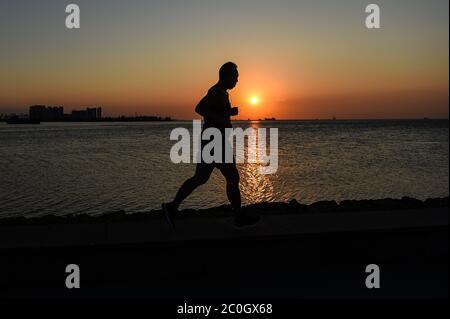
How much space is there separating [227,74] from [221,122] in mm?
538

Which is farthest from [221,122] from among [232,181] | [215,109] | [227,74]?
[232,181]

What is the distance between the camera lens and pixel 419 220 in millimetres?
4715

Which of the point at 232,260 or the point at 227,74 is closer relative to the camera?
the point at 232,260

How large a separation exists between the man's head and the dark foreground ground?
1.56 metres

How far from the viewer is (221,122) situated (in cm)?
487

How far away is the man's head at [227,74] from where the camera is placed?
4953 mm

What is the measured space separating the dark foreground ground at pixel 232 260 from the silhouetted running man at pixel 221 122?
0.78 feet

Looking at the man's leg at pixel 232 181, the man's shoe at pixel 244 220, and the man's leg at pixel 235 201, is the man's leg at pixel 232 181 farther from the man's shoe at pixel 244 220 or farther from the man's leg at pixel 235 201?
the man's shoe at pixel 244 220

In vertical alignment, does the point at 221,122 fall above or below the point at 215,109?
below

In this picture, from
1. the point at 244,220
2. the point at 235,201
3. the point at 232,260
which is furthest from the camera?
the point at 235,201

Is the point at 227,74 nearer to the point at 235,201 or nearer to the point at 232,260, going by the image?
the point at 235,201

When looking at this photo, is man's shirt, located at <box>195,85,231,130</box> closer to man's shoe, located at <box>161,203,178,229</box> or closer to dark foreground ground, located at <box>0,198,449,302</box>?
man's shoe, located at <box>161,203,178,229</box>

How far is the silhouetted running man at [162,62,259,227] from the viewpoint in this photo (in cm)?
488

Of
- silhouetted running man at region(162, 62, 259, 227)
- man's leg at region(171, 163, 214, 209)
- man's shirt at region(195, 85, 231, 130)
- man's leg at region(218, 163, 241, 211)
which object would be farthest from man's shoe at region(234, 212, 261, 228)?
man's shirt at region(195, 85, 231, 130)
